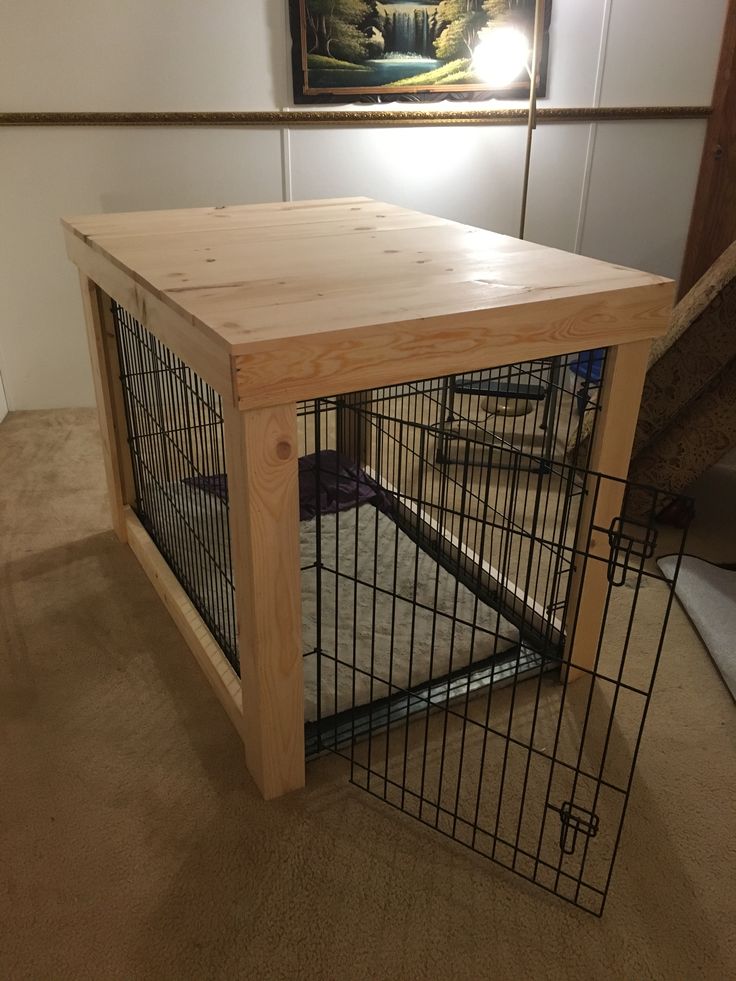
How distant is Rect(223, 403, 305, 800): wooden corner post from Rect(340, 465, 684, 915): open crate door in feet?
0.55

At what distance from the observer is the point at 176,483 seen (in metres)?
2.02

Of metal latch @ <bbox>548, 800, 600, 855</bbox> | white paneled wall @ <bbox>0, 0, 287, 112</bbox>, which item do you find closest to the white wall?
white paneled wall @ <bbox>0, 0, 287, 112</bbox>

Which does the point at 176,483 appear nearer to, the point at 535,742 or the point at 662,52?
the point at 535,742

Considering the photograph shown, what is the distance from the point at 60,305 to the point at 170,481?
4.23ft

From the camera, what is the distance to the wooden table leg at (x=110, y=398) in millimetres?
1993

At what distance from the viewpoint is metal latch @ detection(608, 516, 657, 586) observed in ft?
3.14

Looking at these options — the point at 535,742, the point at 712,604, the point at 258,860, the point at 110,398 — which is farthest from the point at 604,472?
the point at 110,398

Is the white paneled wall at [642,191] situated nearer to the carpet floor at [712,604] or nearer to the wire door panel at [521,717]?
the carpet floor at [712,604]

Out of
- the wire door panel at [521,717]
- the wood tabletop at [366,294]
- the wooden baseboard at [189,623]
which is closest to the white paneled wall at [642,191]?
the wood tabletop at [366,294]

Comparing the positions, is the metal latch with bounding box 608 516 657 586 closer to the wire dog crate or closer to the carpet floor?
the wire dog crate

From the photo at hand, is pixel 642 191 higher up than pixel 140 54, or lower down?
lower down

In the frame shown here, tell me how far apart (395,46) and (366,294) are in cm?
194

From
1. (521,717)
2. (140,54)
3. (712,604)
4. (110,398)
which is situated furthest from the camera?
(140,54)

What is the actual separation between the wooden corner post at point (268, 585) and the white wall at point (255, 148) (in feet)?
6.43
